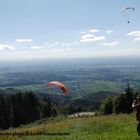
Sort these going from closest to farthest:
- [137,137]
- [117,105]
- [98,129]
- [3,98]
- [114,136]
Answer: [137,137]
[114,136]
[98,129]
[117,105]
[3,98]

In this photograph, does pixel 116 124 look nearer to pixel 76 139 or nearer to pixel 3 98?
pixel 76 139

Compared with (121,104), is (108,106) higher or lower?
lower

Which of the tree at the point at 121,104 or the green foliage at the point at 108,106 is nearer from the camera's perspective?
the tree at the point at 121,104

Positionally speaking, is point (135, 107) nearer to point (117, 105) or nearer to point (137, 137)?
point (137, 137)

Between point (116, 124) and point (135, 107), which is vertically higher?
point (135, 107)

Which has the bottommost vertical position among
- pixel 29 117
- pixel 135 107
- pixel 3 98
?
pixel 29 117

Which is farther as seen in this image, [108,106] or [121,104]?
[108,106]

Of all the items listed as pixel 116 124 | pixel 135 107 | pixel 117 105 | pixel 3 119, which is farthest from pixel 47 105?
pixel 135 107

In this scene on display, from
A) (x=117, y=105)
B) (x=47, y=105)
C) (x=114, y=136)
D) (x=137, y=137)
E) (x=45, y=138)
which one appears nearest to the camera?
(x=137, y=137)

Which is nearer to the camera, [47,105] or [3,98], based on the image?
[3,98]

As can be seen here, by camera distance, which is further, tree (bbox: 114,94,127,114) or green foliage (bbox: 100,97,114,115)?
green foliage (bbox: 100,97,114,115)
